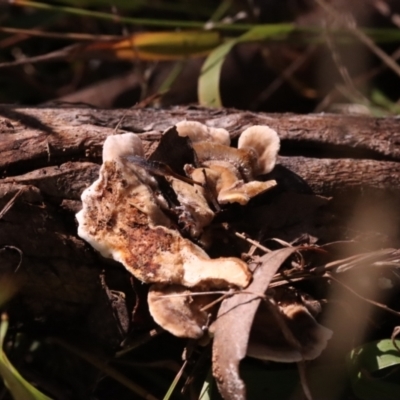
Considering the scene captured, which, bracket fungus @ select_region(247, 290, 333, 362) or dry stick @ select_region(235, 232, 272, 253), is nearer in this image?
bracket fungus @ select_region(247, 290, 333, 362)

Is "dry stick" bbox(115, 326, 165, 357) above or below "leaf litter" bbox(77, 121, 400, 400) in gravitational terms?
below

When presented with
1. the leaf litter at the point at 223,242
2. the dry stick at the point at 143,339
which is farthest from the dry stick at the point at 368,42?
the dry stick at the point at 143,339

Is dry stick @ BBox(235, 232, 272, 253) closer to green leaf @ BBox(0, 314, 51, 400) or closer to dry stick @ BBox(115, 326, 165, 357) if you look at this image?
dry stick @ BBox(115, 326, 165, 357)

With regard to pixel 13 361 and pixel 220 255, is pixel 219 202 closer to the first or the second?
pixel 220 255

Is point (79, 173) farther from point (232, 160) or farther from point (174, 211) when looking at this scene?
point (232, 160)

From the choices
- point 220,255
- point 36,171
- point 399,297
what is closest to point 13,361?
point 36,171

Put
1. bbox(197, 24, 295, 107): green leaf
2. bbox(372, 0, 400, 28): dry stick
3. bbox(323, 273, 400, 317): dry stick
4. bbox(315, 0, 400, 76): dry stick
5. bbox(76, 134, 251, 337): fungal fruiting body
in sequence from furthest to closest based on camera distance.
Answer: bbox(372, 0, 400, 28): dry stick < bbox(315, 0, 400, 76): dry stick < bbox(197, 24, 295, 107): green leaf < bbox(323, 273, 400, 317): dry stick < bbox(76, 134, 251, 337): fungal fruiting body

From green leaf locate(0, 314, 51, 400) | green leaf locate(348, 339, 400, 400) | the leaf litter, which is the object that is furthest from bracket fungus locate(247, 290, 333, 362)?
green leaf locate(0, 314, 51, 400)
